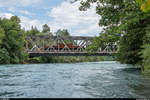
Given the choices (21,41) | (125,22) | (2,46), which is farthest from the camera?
(21,41)

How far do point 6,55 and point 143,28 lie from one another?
27.5m

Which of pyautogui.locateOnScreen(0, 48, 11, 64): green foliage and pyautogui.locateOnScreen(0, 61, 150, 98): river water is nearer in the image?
pyautogui.locateOnScreen(0, 61, 150, 98): river water

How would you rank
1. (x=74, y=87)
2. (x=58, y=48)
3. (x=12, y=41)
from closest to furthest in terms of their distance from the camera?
(x=74, y=87), (x=12, y=41), (x=58, y=48)

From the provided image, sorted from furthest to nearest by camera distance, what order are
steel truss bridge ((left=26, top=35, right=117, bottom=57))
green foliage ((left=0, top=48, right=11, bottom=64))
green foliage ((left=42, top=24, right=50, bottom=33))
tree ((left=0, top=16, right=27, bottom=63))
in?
Result: green foliage ((left=42, top=24, right=50, bottom=33)) < steel truss bridge ((left=26, top=35, right=117, bottom=57)) < tree ((left=0, top=16, right=27, bottom=63)) < green foliage ((left=0, top=48, right=11, bottom=64))

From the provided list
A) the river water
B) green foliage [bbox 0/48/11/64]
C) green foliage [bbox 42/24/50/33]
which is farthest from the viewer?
green foliage [bbox 42/24/50/33]

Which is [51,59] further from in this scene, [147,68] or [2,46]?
[147,68]

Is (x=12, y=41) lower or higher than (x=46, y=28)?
lower

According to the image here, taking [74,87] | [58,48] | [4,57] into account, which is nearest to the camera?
[74,87]

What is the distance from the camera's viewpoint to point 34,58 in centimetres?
4888

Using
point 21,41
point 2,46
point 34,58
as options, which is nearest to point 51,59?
point 34,58

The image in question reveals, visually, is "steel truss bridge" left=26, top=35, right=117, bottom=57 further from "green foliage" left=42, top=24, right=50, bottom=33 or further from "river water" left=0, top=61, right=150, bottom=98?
"green foliage" left=42, top=24, right=50, bottom=33

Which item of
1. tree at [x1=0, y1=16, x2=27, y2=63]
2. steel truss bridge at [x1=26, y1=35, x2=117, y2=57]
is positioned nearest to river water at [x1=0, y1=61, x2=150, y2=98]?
tree at [x1=0, y1=16, x2=27, y2=63]

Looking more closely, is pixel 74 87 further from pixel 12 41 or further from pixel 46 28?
pixel 46 28

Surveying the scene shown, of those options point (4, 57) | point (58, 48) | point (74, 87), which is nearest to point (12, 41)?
point (4, 57)
